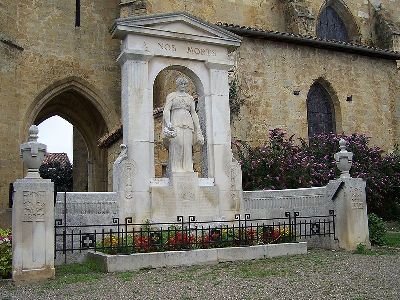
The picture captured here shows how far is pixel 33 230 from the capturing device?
24.7 ft

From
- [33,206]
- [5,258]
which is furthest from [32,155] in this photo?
[5,258]

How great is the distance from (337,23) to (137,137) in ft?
55.1

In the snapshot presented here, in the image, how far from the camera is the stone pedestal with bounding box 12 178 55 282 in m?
7.37

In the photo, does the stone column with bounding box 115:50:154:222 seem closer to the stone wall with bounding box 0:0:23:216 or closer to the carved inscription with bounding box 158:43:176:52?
the carved inscription with bounding box 158:43:176:52

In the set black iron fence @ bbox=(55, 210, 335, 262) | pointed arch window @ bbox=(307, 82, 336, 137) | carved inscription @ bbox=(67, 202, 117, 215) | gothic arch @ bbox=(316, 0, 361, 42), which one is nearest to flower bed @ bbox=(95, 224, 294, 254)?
black iron fence @ bbox=(55, 210, 335, 262)

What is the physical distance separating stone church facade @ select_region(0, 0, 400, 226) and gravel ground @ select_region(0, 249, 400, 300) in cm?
801

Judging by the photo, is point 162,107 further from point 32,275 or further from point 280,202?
A: point 32,275

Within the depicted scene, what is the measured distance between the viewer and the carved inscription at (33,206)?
754 centimetres

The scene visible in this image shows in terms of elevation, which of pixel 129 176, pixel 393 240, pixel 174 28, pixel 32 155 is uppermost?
pixel 174 28

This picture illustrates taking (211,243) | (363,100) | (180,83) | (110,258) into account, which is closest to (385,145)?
(363,100)

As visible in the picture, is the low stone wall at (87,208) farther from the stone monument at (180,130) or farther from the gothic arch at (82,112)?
the gothic arch at (82,112)

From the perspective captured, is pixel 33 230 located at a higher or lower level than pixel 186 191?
lower

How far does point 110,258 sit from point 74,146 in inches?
778

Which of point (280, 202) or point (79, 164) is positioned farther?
point (79, 164)
